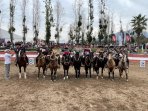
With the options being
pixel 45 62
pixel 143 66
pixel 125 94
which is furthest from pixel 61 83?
pixel 143 66

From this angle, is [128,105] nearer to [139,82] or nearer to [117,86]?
[117,86]

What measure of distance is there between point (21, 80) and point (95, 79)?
19.0 feet

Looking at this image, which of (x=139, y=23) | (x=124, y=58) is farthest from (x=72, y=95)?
(x=139, y=23)

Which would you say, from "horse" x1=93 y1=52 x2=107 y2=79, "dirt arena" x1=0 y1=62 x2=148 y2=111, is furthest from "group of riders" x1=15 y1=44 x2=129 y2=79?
"dirt arena" x1=0 y1=62 x2=148 y2=111

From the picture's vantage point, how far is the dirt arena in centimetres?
2005

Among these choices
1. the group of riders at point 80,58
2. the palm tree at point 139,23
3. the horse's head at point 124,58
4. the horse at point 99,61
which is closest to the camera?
the group of riders at point 80,58

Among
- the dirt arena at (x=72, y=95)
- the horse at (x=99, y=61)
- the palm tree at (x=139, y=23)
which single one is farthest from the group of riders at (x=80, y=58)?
the palm tree at (x=139, y=23)

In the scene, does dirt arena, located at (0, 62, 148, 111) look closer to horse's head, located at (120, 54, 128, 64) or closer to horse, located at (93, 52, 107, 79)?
horse, located at (93, 52, 107, 79)

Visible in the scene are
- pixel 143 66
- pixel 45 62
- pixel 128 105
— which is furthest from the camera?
pixel 143 66

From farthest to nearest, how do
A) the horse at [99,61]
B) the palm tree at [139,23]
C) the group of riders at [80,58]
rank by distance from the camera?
the palm tree at [139,23] → the horse at [99,61] → the group of riders at [80,58]

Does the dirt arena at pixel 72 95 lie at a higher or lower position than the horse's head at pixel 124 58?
lower

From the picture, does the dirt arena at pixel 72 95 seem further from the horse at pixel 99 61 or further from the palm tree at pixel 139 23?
the palm tree at pixel 139 23

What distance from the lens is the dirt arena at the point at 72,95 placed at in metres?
20.0

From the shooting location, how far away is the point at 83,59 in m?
29.6
